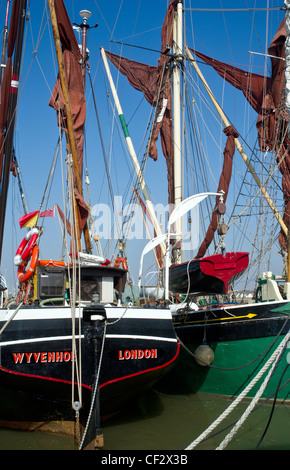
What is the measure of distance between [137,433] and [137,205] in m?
13.9

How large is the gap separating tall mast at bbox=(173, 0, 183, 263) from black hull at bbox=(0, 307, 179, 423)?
7.16m

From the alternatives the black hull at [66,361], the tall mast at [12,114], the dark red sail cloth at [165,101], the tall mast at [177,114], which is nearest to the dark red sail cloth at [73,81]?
the tall mast at [177,114]

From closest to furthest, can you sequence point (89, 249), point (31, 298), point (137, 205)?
point (31, 298) < point (89, 249) < point (137, 205)

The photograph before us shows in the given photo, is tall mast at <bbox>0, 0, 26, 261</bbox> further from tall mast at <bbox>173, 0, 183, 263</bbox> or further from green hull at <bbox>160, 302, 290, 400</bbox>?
tall mast at <bbox>173, 0, 183, 263</bbox>

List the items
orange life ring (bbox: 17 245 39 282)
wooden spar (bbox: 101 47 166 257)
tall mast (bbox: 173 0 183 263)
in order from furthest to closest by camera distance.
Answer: wooden spar (bbox: 101 47 166 257)
tall mast (bbox: 173 0 183 263)
orange life ring (bbox: 17 245 39 282)

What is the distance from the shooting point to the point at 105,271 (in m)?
12.7

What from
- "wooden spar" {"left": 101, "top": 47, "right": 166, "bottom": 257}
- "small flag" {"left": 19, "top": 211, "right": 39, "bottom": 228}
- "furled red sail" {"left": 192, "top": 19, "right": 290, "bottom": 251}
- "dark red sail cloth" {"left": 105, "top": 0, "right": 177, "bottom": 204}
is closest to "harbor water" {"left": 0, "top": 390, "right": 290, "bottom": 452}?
"small flag" {"left": 19, "top": 211, "right": 39, "bottom": 228}

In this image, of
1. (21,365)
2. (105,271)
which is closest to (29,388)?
(21,365)

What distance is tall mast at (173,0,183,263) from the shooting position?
19688 millimetres

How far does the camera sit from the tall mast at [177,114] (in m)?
19.7

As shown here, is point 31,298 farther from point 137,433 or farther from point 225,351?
point 225,351

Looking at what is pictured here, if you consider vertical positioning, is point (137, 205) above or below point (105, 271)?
above
